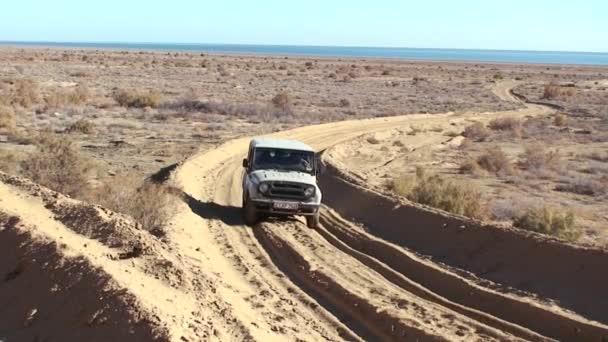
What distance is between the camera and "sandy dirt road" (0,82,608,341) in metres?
9.03

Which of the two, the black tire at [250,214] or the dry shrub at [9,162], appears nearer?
the black tire at [250,214]

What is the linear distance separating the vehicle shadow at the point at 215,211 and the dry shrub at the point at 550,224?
22.8ft

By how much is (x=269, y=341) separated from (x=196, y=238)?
621 cm

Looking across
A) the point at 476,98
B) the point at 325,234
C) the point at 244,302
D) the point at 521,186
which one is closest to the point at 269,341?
the point at 244,302

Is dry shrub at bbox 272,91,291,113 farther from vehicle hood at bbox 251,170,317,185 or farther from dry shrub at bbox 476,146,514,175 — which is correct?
vehicle hood at bbox 251,170,317,185

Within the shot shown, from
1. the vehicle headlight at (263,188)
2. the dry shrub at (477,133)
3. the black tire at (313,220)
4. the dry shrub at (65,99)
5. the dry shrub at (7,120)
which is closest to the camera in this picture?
the vehicle headlight at (263,188)

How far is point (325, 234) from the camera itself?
15969 millimetres

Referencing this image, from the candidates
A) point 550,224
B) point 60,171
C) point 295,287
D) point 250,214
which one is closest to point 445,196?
point 550,224

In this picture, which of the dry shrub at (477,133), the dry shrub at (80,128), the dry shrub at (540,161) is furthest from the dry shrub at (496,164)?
the dry shrub at (80,128)

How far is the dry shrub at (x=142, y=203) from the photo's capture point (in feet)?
48.1

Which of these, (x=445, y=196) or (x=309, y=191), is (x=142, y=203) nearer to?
(x=309, y=191)

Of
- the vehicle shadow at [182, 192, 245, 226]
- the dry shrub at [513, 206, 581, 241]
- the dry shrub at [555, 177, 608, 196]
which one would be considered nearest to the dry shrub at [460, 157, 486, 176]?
the dry shrub at [555, 177, 608, 196]

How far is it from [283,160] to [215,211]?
230 centimetres

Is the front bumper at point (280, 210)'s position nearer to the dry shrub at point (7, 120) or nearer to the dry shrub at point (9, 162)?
the dry shrub at point (9, 162)
